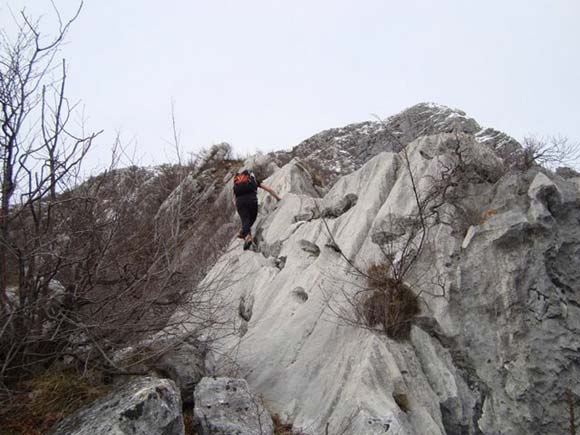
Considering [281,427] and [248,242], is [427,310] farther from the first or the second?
[248,242]

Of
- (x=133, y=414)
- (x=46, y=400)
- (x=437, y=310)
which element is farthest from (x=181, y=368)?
(x=437, y=310)

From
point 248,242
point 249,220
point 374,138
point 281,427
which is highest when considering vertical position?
point 374,138

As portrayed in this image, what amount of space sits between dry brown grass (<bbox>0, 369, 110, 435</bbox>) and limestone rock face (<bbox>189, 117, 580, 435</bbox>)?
1.93 meters

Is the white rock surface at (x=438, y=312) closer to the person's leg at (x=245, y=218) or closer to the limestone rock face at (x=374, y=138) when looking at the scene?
the person's leg at (x=245, y=218)

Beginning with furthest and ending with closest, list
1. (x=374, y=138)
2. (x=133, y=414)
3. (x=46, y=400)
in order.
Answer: (x=374, y=138)
(x=46, y=400)
(x=133, y=414)

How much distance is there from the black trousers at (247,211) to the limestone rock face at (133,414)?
5.99 metres

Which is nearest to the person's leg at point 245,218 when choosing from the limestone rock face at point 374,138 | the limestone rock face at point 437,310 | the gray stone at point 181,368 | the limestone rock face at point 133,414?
the limestone rock face at point 437,310

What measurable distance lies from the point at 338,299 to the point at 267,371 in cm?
159

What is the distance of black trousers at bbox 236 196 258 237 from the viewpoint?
11.0 meters

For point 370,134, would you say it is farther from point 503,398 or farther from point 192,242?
point 503,398

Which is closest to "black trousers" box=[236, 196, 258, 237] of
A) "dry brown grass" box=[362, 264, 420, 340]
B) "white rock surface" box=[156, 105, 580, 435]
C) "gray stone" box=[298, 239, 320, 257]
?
"white rock surface" box=[156, 105, 580, 435]

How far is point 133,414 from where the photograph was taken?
15.7 ft

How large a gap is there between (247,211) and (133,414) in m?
6.81

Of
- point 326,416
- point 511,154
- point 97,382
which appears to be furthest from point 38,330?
point 511,154
